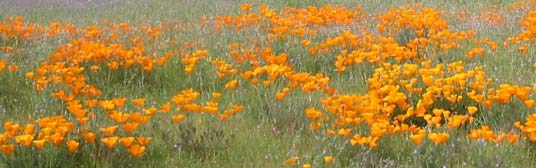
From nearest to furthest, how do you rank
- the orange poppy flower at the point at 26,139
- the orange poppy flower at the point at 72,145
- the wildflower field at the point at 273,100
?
1. the orange poppy flower at the point at 26,139
2. the orange poppy flower at the point at 72,145
3. the wildflower field at the point at 273,100

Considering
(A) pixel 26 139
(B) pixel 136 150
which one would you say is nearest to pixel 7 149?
(A) pixel 26 139

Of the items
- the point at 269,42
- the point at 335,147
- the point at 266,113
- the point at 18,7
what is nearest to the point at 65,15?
the point at 18,7

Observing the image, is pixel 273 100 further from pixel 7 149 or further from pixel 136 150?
pixel 7 149

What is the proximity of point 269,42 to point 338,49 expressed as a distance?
0.81m

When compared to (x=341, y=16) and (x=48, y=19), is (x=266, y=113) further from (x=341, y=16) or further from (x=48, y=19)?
(x=48, y=19)

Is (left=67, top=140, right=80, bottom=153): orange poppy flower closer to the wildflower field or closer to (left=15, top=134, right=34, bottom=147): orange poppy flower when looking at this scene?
the wildflower field

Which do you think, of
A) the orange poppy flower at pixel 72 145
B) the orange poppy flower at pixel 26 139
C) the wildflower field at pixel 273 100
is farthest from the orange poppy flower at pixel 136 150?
the orange poppy flower at pixel 26 139

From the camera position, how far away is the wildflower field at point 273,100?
371cm

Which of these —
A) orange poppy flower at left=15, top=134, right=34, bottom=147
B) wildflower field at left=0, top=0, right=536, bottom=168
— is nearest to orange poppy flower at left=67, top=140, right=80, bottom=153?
wildflower field at left=0, top=0, right=536, bottom=168

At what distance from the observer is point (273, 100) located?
4918 mm

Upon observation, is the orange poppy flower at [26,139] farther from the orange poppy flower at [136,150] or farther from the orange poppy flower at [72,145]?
the orange poppy flower at [136,150]

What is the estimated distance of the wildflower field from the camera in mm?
3705

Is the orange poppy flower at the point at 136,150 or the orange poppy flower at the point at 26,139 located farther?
the orange poppy flower at the point at 136,150

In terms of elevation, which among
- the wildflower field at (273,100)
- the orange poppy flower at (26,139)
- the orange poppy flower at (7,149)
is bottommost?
the wildflower field at (273,100)
